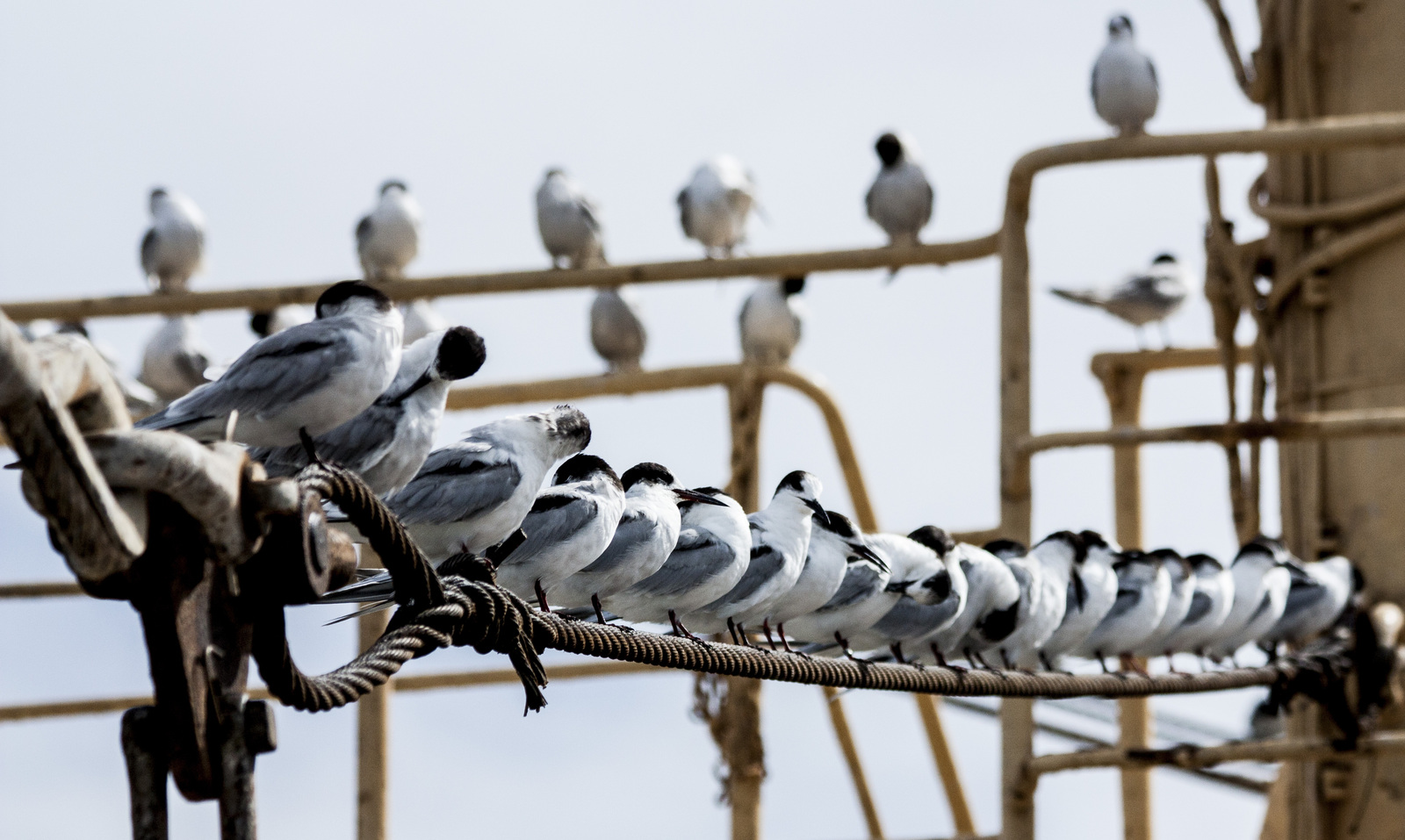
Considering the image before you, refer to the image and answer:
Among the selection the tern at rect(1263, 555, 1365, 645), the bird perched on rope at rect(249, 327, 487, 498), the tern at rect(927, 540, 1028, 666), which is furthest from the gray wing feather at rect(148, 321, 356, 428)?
the tern at rect(1263, 555, 1365, 645)

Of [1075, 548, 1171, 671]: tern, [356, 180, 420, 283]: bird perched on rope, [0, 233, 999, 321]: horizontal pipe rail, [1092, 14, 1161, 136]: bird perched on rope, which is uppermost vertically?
[1092, 14, 1161, 136]: bird perched on rope

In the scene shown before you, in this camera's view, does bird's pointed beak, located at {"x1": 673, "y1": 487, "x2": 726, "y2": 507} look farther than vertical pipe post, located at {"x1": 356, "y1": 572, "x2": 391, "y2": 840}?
No

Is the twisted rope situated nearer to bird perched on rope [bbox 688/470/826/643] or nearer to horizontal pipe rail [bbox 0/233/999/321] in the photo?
bird perched on rope [bbox 688/470/826/643]

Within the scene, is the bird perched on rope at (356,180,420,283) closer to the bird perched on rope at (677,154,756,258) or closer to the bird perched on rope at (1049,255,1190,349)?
the bird perched on rope at (677,154,756,258)

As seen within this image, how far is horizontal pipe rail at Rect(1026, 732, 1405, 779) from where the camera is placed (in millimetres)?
5863

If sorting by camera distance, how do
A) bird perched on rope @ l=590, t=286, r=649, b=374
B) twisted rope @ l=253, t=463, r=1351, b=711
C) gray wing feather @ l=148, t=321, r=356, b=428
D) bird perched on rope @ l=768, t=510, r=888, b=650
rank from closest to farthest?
twisted rope @ l=253, t=463, r=1351, b=711 → gray wing feather @ l=148, t=321, r=356, b=428 → bird perched on rope @ l=768, t=510, r=888, b=650 → bird perched on rope @ l=590, t=286, r=649, b=374

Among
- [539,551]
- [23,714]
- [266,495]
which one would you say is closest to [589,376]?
[23,714]

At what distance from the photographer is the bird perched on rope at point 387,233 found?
31.4 feet

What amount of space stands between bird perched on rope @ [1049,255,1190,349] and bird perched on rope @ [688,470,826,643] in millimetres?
5537

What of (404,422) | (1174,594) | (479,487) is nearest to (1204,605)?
(1174,594)

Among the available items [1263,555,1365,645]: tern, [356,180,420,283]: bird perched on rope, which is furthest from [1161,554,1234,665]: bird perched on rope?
[356,180,420,283]: bird perched on rope

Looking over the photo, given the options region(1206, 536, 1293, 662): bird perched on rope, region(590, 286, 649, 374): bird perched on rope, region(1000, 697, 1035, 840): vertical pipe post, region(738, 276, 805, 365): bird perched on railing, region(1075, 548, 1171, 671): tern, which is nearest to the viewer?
region(1075, 548, 1171, 671): tern

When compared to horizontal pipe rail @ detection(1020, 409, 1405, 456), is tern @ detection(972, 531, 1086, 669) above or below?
below

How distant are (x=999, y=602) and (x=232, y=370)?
277 centimetres
